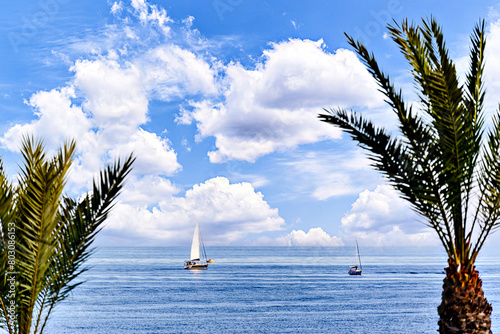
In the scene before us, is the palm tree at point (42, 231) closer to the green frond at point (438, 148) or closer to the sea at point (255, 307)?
the green frond at point (438, 148)

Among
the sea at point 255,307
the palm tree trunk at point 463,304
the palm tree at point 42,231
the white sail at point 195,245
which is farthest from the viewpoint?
the white sail at point 195,245

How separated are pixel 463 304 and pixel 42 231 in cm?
687

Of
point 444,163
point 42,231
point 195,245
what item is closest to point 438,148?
point 444,163

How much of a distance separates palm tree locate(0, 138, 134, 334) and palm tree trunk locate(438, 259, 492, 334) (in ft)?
19.1

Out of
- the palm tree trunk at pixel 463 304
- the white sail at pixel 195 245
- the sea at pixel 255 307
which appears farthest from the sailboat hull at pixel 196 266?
the palm tree trunk at pixel 463 304

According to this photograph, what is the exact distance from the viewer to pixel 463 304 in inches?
311

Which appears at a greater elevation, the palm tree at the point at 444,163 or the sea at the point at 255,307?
the palm tree at the point at 444,163

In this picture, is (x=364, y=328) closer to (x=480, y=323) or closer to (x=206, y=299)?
(x=206, y=299)

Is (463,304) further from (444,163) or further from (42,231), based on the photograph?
(42,231)

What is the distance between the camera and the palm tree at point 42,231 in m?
6.35

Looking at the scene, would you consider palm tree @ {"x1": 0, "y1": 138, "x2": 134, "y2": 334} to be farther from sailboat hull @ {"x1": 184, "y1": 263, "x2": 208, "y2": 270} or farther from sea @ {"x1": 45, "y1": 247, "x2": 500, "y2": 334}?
sailboat hull @ {"x1": 184, "y1": 263, "x2": 208, "y2": 270}

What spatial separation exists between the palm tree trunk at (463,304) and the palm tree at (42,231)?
5827mm

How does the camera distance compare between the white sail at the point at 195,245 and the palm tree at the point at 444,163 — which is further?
the white sail at the point at 195,245

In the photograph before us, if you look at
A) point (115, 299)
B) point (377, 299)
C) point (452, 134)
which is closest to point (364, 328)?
point (377, 299)
